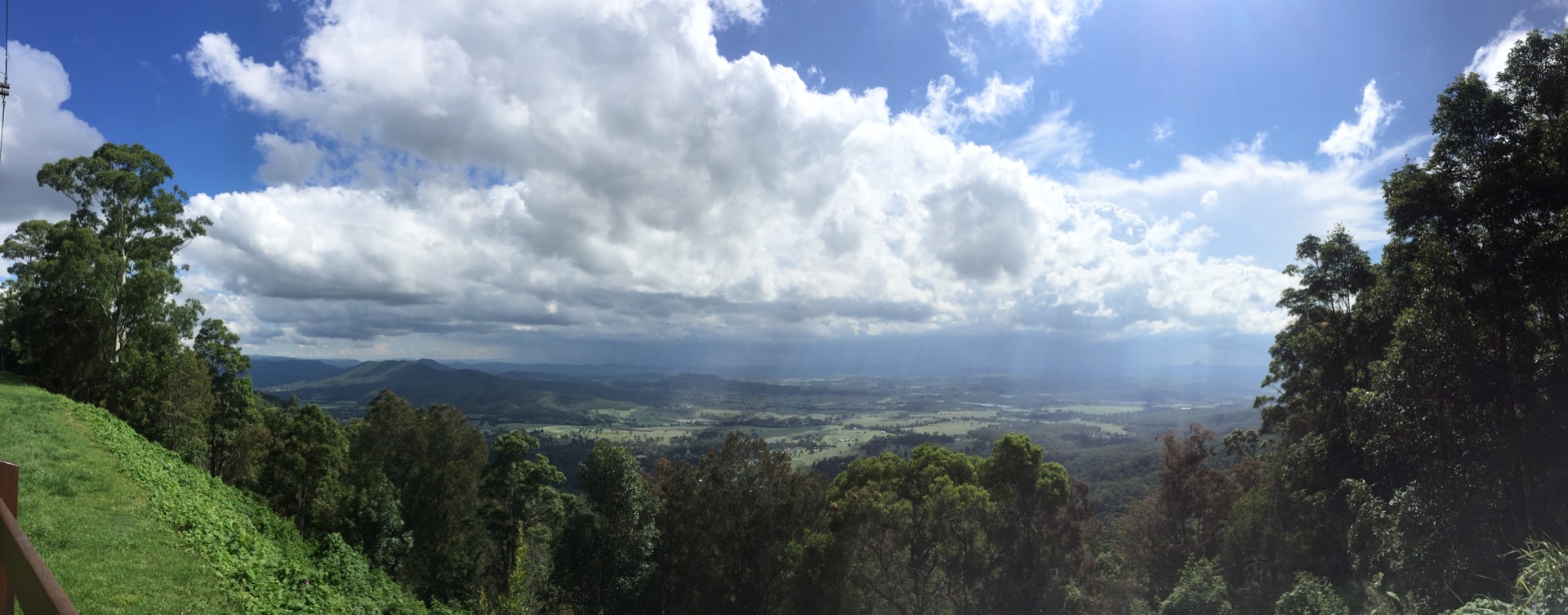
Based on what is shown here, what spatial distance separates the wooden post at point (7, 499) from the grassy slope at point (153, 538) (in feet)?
17.0

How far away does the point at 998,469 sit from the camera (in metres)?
24.4

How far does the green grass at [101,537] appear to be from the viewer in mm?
7539

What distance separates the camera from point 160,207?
2727cm

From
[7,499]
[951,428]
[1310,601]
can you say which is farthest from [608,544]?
[951,428]

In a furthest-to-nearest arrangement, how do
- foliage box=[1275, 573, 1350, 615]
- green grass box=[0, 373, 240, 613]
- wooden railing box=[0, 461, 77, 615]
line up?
1. foliage box=[1275, 573, 1350, 615]
2. green grass box=[0, 373, 240, 613]
3. wooden railing box=[0, 461, 77, 615]

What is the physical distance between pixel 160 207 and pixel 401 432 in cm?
1338

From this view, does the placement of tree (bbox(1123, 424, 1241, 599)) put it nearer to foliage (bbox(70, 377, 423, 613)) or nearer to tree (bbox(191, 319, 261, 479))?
foliage (bbox(70, 377, 423, 613))

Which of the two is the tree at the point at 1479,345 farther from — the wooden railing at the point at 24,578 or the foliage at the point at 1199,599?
the wooden railing at the point at 24,578

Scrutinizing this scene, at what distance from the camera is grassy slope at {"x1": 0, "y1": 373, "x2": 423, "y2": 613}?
796cm

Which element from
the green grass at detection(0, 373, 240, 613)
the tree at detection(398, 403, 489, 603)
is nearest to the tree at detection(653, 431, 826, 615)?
the tree at detection(398, 403, 489, 603)

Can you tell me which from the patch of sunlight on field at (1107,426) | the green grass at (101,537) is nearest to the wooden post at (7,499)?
the green grass at (101,537)

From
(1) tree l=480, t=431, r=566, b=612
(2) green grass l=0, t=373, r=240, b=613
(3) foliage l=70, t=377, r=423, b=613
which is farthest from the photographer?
(1) tree l=480, t=431, r=566, b=612

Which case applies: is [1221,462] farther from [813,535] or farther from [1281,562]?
[813,535]

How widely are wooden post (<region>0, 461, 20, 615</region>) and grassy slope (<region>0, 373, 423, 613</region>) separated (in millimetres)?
5194
